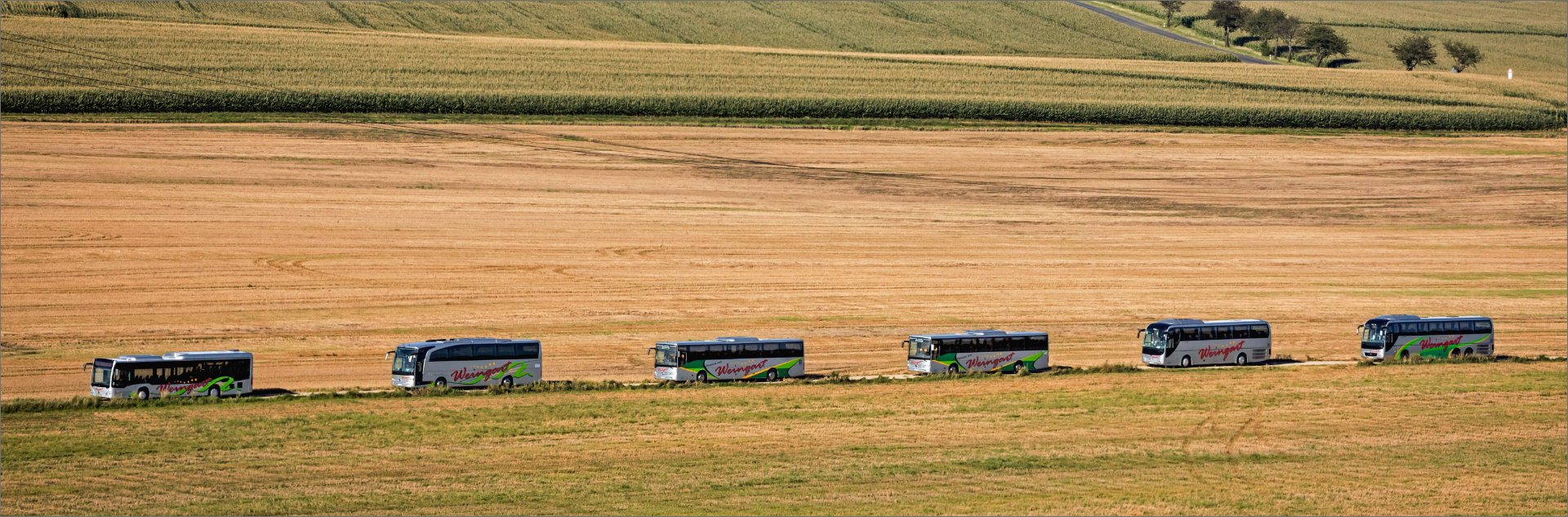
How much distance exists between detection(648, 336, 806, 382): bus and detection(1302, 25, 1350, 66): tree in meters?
85.0

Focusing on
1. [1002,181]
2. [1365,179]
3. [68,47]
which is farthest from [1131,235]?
[68,47]

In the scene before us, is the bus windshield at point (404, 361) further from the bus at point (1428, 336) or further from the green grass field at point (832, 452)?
the bus at point (1428, 336)

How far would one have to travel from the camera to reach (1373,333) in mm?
47688

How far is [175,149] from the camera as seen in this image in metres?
63.0

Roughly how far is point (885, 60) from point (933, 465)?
220 feet

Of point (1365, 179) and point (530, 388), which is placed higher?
point (1365, 179)

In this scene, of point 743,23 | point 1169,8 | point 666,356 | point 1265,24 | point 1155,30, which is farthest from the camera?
point 1169,8

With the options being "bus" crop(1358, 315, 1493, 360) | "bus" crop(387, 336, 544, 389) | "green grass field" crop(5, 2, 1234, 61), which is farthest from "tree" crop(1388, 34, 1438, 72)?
"bus" crop(387, 336, 544, 389)

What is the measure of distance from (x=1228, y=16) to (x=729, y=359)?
92753 millimetres

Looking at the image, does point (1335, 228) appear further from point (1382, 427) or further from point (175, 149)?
point (175, 149)

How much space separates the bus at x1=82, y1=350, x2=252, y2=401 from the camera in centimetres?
3722

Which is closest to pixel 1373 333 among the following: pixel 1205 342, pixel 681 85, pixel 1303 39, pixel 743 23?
pixel 1205 342

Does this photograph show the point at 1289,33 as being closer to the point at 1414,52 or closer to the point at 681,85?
the point at 1414,52

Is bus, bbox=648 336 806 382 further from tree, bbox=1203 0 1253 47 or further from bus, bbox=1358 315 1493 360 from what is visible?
tree, bbox=1203 0 1253 47
